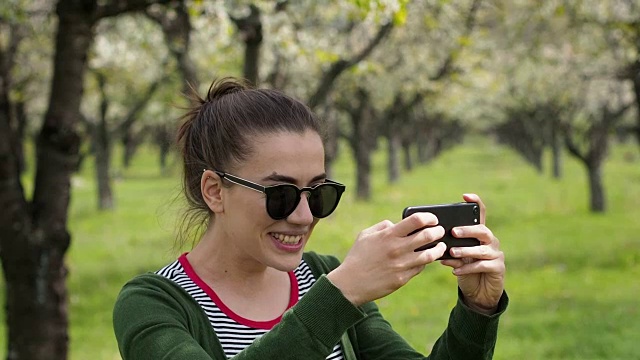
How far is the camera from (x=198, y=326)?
2373 millimetres

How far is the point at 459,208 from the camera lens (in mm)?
2271

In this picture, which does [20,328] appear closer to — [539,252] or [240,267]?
[240,267]

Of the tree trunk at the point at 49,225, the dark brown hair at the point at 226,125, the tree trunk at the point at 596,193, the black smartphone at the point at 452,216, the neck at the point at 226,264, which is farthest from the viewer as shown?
the tree trunk at the point at 596,193

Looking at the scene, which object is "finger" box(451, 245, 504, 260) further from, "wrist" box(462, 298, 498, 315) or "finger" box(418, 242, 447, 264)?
"wrist" box(462, 298, 498, 315)

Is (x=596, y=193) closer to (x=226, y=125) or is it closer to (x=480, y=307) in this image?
(x=480, y=307)

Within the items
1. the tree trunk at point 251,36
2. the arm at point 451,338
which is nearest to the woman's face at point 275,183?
the arm at point 451,338

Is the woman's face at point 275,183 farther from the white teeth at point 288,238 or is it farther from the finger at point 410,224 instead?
the finger at point 410,224

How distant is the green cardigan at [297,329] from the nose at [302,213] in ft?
0.55

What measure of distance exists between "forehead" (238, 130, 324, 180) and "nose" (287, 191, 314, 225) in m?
0.05

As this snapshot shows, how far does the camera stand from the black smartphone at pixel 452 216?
2186 mm

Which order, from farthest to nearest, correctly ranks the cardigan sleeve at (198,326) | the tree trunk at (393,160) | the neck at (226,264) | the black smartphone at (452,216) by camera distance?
the tree trunk at (393,160)
the neck at (226,264)
the black smartphone at (452,216)
the cardigan sleeve at (198,326)

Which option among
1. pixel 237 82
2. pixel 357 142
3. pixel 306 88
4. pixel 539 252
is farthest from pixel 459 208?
pixel 357 142

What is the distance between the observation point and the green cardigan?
2020 mm

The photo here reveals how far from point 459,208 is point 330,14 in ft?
43.4
